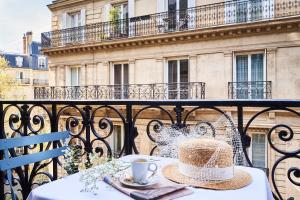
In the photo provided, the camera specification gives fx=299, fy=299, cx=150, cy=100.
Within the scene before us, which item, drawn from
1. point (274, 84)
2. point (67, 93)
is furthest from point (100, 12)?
point (274, 84)

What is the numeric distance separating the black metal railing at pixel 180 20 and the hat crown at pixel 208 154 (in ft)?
36.6

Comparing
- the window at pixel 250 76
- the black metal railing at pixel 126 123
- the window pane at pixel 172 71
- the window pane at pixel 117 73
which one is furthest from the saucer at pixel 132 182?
the window pane at pixel 117 73

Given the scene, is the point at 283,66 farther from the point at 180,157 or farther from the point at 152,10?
the point at 180,157

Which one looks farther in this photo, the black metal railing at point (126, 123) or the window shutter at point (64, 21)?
the window shutter at point (64, 21)

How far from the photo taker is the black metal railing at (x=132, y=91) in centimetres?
1259

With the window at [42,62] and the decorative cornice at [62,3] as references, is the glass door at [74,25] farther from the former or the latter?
the window at [42,62]

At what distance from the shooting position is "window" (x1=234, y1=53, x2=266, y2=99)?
11391 millimetres

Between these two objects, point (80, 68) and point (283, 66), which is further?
point (80, 68)

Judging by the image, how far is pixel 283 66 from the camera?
36.0 feet

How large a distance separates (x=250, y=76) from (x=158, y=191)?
36.2 feet

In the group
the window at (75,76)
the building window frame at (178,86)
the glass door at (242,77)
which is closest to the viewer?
the glass door at (242,77)

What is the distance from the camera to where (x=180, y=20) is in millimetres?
13031

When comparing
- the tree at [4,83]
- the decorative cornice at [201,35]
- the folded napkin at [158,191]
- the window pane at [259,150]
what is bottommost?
the window pane at [259,150]

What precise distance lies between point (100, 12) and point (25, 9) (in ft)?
26.0
